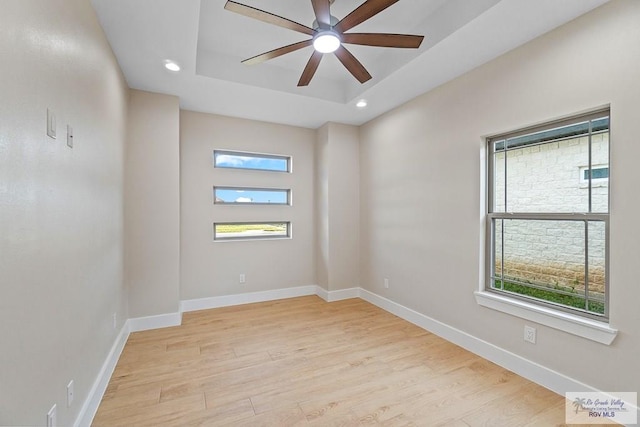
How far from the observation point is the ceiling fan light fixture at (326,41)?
6.63 feet

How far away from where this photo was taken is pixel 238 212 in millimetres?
4059

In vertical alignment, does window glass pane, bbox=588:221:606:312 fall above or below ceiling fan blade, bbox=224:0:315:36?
below

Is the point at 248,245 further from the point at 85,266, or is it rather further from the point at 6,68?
the point at 6,68

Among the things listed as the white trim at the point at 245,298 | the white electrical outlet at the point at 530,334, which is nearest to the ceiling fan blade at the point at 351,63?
the white electrical outlet at the point at 530,334

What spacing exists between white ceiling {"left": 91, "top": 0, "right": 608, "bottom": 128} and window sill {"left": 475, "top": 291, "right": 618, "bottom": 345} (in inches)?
82.7

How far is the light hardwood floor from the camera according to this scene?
1840 mm

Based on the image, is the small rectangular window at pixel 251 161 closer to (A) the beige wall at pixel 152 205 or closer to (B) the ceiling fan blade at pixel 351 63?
(A) the beige wall at pixel 152 205

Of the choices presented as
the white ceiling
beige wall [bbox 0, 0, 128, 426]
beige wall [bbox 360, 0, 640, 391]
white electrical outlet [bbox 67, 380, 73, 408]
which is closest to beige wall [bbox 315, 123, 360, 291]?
beige wall [bbox 360, 0, 640, 391]

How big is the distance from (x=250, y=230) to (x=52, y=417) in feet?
9.95

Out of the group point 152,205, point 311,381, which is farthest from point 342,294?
point 152,205

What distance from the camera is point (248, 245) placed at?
13.5ft

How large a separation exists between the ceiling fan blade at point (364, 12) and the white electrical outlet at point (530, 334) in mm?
2553

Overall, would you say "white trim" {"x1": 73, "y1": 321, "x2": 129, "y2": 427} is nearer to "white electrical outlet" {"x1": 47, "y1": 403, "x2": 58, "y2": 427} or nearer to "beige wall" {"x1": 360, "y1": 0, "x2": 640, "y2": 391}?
"white electrical outlet" {"x1": 47, "y1": 403, "x2": 58, "y2": 427}

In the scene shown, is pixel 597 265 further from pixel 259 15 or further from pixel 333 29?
pixel 259 15
